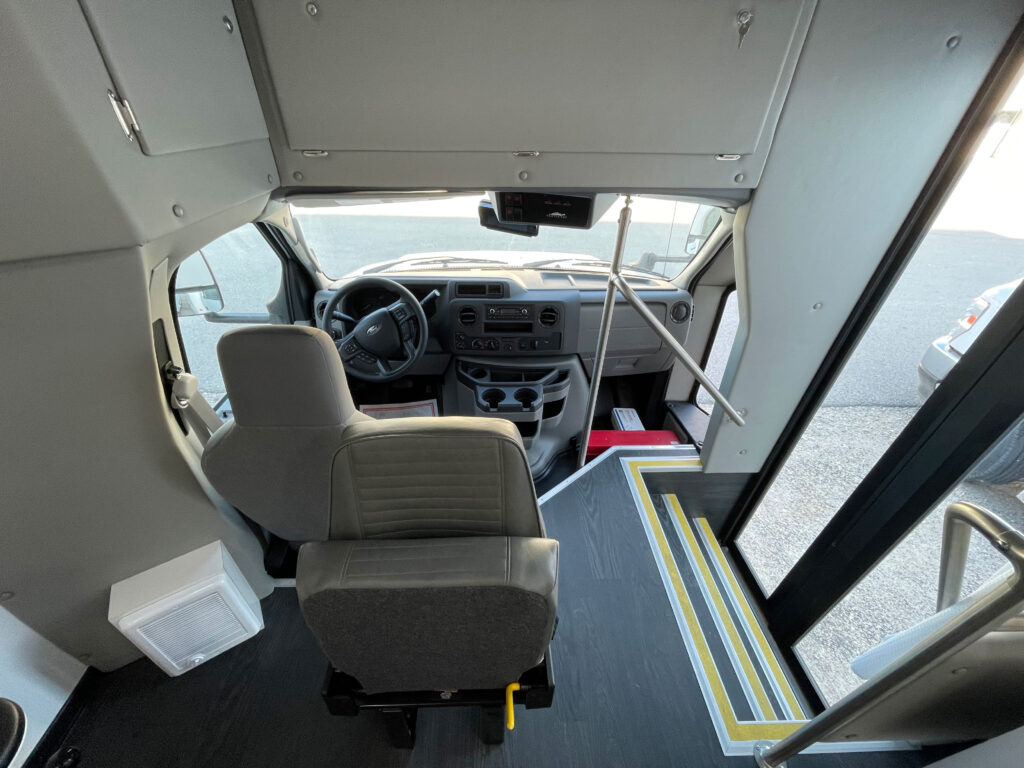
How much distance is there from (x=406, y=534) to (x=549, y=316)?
4.98 ft

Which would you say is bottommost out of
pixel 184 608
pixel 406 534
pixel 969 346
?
pixel 184 608

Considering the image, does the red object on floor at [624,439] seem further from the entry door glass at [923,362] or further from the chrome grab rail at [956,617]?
the chrome grab rail at [956,617]

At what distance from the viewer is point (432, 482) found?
0.95 meters

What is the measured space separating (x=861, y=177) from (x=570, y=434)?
5.75ft

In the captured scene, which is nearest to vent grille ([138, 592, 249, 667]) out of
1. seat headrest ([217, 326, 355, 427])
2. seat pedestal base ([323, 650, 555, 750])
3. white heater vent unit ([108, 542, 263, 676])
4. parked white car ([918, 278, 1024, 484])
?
white heater vent unit ([108, 542, 263, 676])

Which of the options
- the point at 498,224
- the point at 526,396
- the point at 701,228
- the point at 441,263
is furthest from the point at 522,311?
the point at 701,228

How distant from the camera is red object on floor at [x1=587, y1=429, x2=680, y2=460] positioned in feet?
7.14

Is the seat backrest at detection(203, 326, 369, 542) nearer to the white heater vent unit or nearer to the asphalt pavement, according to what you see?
the white heater vent unit

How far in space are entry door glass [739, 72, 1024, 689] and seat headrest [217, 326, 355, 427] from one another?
168 centimetres

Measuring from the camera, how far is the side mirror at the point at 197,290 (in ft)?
5.32

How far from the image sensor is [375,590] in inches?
31.3

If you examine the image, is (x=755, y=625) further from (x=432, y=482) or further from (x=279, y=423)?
(x=279, y=423)

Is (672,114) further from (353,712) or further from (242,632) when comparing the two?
(242,632)

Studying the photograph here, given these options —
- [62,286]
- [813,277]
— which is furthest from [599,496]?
[62,286]
